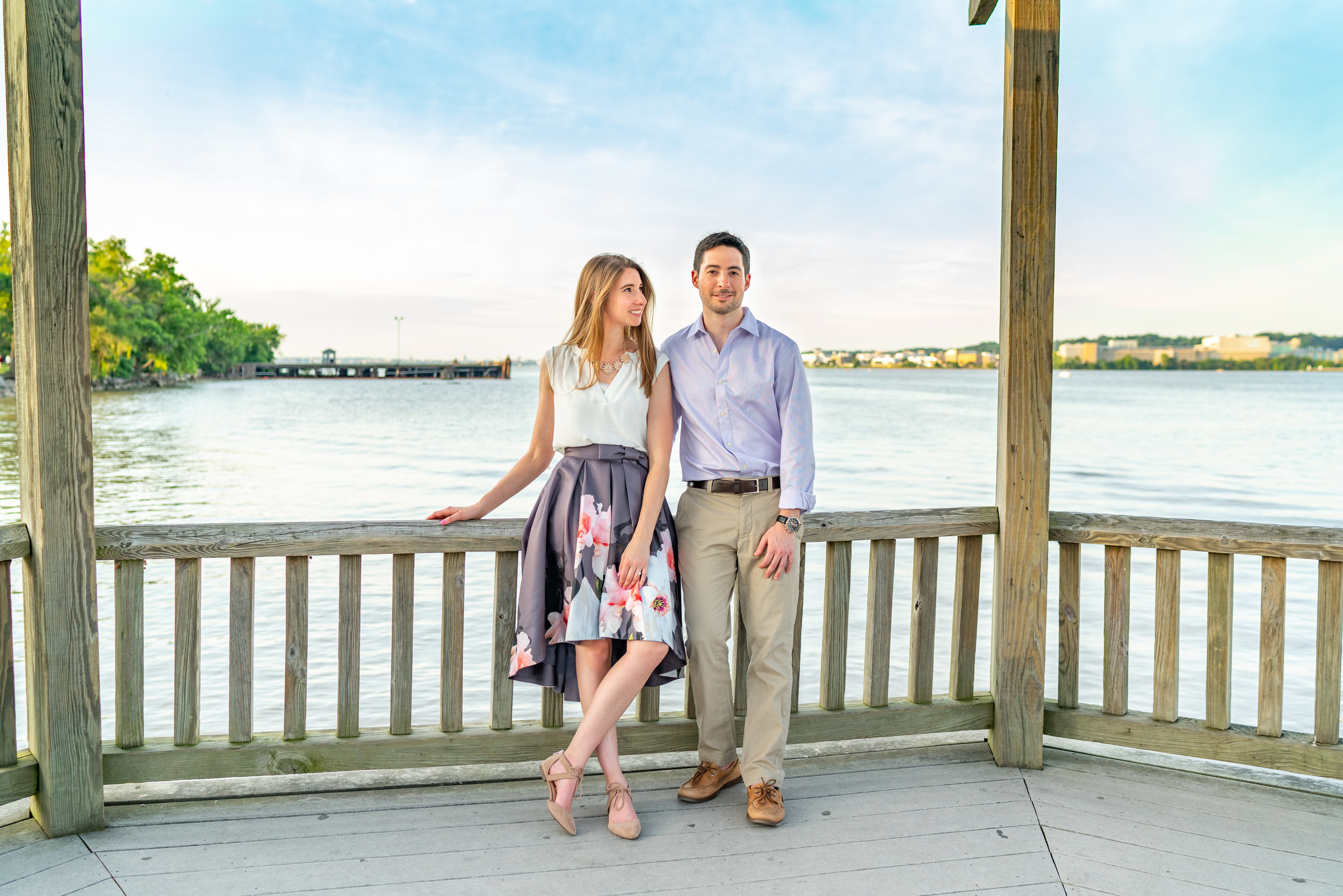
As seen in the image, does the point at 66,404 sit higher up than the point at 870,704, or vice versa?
the point at 66,404

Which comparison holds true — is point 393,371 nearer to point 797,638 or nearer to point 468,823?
point 797,638

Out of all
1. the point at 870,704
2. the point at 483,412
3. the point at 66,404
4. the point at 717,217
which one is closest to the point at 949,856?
the point at 870,704

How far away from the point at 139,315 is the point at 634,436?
63161mm

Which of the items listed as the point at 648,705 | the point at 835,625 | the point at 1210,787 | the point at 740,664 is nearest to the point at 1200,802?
the point at 1210,787

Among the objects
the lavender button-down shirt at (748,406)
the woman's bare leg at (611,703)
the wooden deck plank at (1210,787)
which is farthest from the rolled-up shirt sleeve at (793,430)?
the wooden deck plank at (1210,787)

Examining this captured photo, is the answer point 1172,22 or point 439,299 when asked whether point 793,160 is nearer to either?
point 1172,22

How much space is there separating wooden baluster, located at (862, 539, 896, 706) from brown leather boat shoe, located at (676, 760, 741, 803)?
563 mm

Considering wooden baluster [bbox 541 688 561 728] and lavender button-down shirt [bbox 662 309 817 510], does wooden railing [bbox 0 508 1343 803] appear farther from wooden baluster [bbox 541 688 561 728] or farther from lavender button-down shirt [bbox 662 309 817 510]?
lavender button-down shirt [bbox 662 309 817 510]

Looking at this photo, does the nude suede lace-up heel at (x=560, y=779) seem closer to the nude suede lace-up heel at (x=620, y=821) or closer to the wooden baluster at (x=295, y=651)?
the nude suede lace-up heel at (x=620, y=821)

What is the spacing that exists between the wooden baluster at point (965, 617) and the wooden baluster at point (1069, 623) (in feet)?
0.86

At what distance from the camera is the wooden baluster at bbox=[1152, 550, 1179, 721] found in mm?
2877

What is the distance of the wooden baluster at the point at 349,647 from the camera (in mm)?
2688

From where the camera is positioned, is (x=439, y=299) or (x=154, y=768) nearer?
(x=154, y=768)

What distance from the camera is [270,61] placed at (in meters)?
49.5
